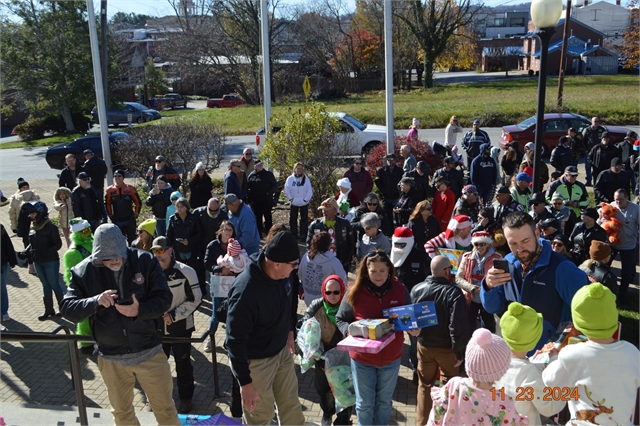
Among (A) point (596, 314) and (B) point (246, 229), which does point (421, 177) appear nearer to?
(B) point (246, 229)

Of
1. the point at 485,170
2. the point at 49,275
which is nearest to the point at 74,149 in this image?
the point at 49,275

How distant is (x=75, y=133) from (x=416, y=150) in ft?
92.2

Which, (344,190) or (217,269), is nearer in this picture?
(217,269)

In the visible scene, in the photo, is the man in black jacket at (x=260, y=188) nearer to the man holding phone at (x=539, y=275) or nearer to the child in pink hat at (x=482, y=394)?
the man holding phone at (x=539, y=275)

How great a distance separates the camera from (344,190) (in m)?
10.4

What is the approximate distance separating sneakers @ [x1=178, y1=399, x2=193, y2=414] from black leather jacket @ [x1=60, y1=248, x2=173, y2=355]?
190cm

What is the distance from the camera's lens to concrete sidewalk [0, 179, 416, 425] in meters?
5.50

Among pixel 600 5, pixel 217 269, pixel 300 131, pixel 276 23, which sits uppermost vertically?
pixel 600 5

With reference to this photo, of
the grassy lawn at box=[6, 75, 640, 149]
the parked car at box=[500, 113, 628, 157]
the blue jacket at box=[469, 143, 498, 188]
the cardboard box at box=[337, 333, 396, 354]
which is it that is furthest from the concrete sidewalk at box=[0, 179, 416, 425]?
the grassy lawn at box=[6, 75, 640, 149]

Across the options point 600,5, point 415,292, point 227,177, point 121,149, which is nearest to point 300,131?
point 227,177

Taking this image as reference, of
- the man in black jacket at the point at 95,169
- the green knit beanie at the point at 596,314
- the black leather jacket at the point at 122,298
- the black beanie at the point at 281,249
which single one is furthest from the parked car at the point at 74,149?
the green knit beanie at the point at 596,314

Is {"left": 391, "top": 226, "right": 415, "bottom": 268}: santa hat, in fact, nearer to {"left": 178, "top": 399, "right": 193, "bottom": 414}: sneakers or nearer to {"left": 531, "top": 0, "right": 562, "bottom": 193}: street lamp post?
{"left": 531, "top": 0, "right": 562, "bottom": 193}: street lamp post

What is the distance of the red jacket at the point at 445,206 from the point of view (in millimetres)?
10047

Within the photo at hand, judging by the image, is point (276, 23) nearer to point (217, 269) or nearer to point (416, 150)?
point (416, 150)
